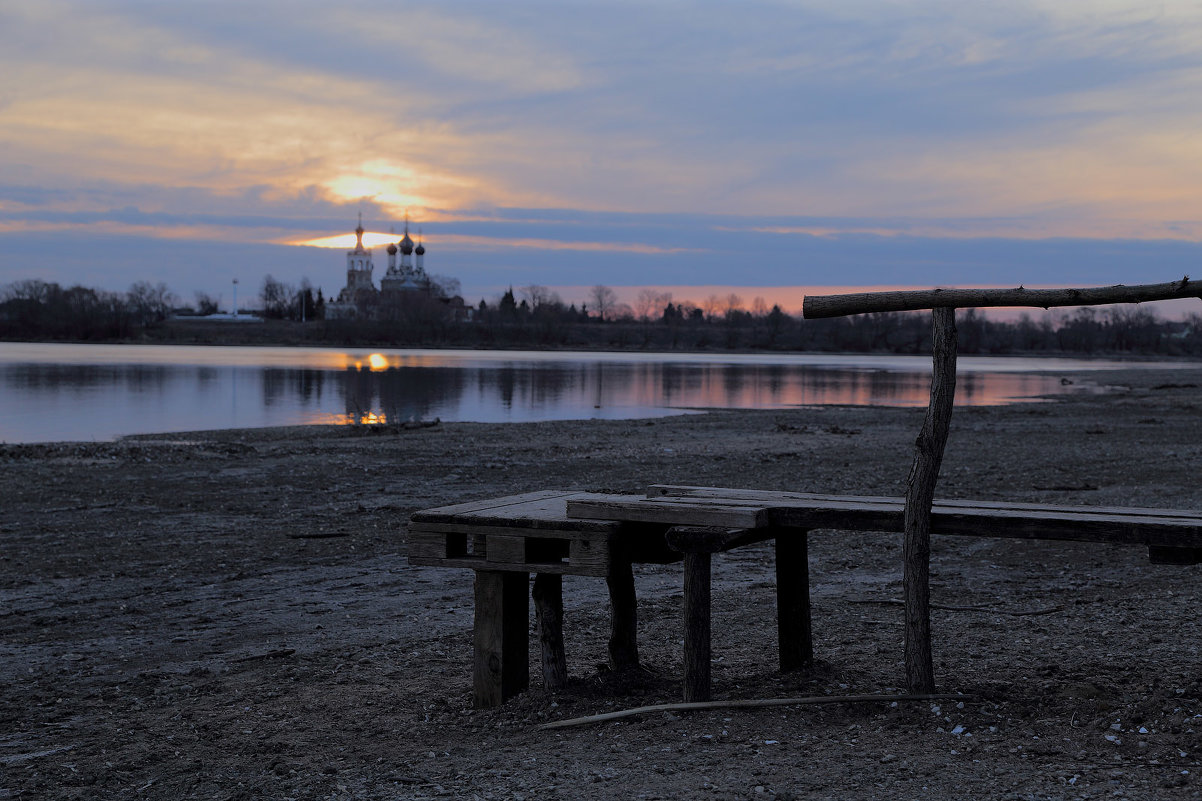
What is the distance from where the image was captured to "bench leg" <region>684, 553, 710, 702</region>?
17.0ft

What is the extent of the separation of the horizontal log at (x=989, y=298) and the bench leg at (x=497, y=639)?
6.89 ft

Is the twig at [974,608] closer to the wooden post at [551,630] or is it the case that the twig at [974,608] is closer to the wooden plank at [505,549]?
the wooden post at [551,630]

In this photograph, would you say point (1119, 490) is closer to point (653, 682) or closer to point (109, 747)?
point (653, 682)

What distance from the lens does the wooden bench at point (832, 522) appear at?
467cm

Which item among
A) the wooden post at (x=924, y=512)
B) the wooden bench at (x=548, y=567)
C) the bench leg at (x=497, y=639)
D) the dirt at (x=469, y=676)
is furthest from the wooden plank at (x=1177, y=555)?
the bench leg at (x=497, y=639)

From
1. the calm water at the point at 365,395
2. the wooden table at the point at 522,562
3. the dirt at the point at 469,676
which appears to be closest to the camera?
the dirt at the point at 469,676

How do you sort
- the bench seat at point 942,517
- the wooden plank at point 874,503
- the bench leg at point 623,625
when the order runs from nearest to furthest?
the bench seat at point 942,517 < the wooden plank at point 874,503 < the bench leg at point 623,625

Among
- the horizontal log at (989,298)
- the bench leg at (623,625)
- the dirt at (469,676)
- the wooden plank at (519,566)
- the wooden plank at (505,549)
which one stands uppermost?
the horizontal log at (989,298)

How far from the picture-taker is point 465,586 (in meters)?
8.94

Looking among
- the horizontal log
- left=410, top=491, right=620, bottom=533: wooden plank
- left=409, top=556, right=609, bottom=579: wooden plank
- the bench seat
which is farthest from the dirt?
the horizontal log

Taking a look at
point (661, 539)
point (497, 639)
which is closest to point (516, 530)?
point (497, 639)

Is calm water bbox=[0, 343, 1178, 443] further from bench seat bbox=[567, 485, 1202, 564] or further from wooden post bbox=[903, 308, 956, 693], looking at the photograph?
wooden post bbox=[903, 308, 956, 693]

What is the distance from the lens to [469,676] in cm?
623

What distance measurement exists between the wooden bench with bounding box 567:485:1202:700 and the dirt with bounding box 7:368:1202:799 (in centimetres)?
60
